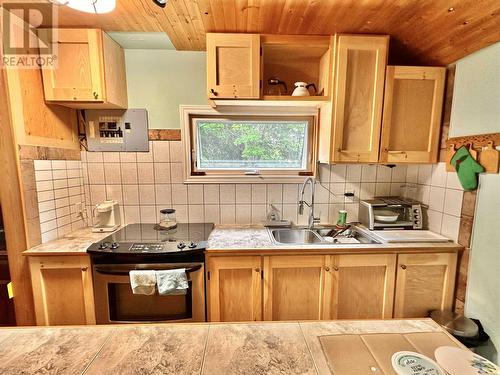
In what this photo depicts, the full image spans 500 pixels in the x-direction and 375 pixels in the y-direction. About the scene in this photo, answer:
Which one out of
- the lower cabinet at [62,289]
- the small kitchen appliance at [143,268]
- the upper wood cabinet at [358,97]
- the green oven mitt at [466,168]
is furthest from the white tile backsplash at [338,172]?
the lower cabinet at [62,289]

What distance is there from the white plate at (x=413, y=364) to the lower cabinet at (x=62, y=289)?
1.80 metres

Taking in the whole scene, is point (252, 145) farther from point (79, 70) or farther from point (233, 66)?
point (79, 70)

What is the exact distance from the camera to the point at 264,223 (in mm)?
2236

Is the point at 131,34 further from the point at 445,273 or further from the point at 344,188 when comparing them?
the point at 445,273

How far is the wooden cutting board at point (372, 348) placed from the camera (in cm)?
69

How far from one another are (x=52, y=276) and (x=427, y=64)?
124 inches

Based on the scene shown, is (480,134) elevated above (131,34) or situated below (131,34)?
below

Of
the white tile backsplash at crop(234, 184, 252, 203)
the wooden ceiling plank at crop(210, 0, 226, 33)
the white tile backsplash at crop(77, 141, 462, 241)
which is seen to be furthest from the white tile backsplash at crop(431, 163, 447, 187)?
the wooden ceiling plank at crop(210, 0, 226, 33)

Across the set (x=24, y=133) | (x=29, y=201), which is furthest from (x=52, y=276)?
(x=24, y=133)

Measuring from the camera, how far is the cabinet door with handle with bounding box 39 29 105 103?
1690 mm

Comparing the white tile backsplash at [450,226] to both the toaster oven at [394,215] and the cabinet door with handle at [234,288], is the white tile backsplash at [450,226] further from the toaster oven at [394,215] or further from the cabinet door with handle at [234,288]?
the cabinet door with handle at [234,288]

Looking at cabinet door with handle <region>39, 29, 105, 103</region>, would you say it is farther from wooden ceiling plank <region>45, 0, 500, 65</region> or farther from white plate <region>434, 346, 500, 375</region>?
white plate <region>434, 346, 500, 375</region>

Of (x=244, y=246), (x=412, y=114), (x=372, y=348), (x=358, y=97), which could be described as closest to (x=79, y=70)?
(x=244, y=246)

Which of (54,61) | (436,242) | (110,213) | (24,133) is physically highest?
(54,61)
